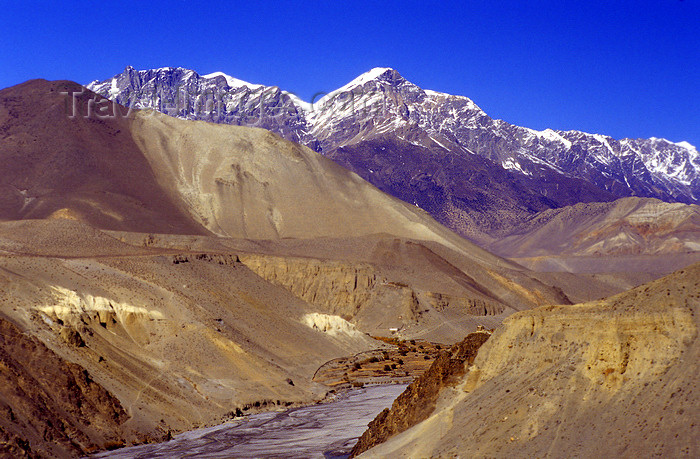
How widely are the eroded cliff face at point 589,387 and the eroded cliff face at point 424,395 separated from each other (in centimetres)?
127

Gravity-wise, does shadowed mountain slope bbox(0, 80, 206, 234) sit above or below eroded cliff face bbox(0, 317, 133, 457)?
above

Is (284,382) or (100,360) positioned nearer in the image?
(100,360)

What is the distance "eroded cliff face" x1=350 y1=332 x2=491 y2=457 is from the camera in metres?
31.5

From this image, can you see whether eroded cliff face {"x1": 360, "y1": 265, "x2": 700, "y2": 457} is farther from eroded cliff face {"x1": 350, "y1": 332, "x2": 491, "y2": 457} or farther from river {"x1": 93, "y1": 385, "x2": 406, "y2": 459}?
river {"x1": 93, "y1": 385, "x2": 406, "y2": 459}

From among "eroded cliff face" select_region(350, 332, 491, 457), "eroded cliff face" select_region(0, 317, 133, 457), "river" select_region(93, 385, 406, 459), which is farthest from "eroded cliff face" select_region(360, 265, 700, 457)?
"eroded cliff face" select_region(0, 317, 133, 457)

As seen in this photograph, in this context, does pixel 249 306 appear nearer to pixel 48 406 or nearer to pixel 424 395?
pixel 48 406

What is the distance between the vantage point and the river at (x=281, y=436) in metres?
37.7

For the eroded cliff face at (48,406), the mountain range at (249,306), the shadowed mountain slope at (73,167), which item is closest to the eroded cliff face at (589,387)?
the mountain range at (249,306)

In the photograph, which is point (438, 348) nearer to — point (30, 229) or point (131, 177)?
point (30, 229)

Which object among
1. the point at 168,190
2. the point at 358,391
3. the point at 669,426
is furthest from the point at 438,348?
the point at 168,190

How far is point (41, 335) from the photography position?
4222 cm

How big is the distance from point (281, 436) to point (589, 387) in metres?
19.0

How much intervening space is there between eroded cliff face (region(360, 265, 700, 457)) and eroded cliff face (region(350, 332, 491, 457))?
1.27 m

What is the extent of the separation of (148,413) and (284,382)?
1270 centimetres
